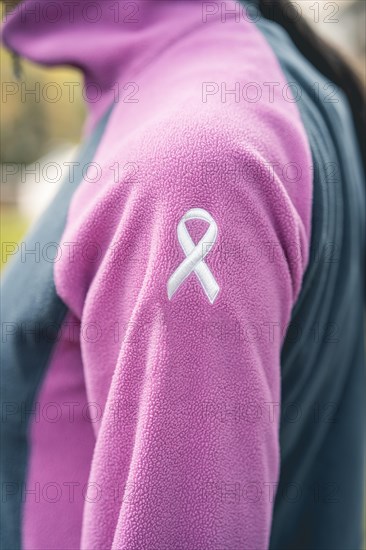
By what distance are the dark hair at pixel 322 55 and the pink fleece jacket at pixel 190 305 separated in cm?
27

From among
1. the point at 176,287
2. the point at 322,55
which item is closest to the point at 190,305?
the point at 176,287

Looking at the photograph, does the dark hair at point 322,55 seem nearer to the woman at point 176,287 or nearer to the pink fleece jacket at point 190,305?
the woman at point 176,287

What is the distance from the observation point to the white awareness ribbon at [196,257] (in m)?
0.52

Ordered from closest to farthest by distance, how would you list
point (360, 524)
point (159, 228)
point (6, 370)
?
point (159, 228)
point (6, 370)
point (360, 524)

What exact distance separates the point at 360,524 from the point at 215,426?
1.69 feet

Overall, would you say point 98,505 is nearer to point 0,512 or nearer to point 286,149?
point 0,512

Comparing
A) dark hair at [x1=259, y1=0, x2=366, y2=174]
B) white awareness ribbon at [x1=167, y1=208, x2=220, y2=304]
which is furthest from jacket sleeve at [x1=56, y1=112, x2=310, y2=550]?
dark hair at [x1=259, y1=0, x2=366, y2=174]

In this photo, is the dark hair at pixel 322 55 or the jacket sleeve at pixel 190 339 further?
the dark hair at pixel 322 55

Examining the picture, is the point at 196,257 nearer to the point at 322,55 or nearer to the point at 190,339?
the point at 190,339

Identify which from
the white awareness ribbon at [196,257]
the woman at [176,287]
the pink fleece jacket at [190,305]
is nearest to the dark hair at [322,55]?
the woman at [176,287]

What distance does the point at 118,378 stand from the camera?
0.54m

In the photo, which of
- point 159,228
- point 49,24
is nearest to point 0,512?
point 159,228

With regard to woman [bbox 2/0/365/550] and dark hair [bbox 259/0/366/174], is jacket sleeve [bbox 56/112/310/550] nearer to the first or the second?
woman [bbox 2/0/365/550]

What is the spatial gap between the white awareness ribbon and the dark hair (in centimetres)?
40
